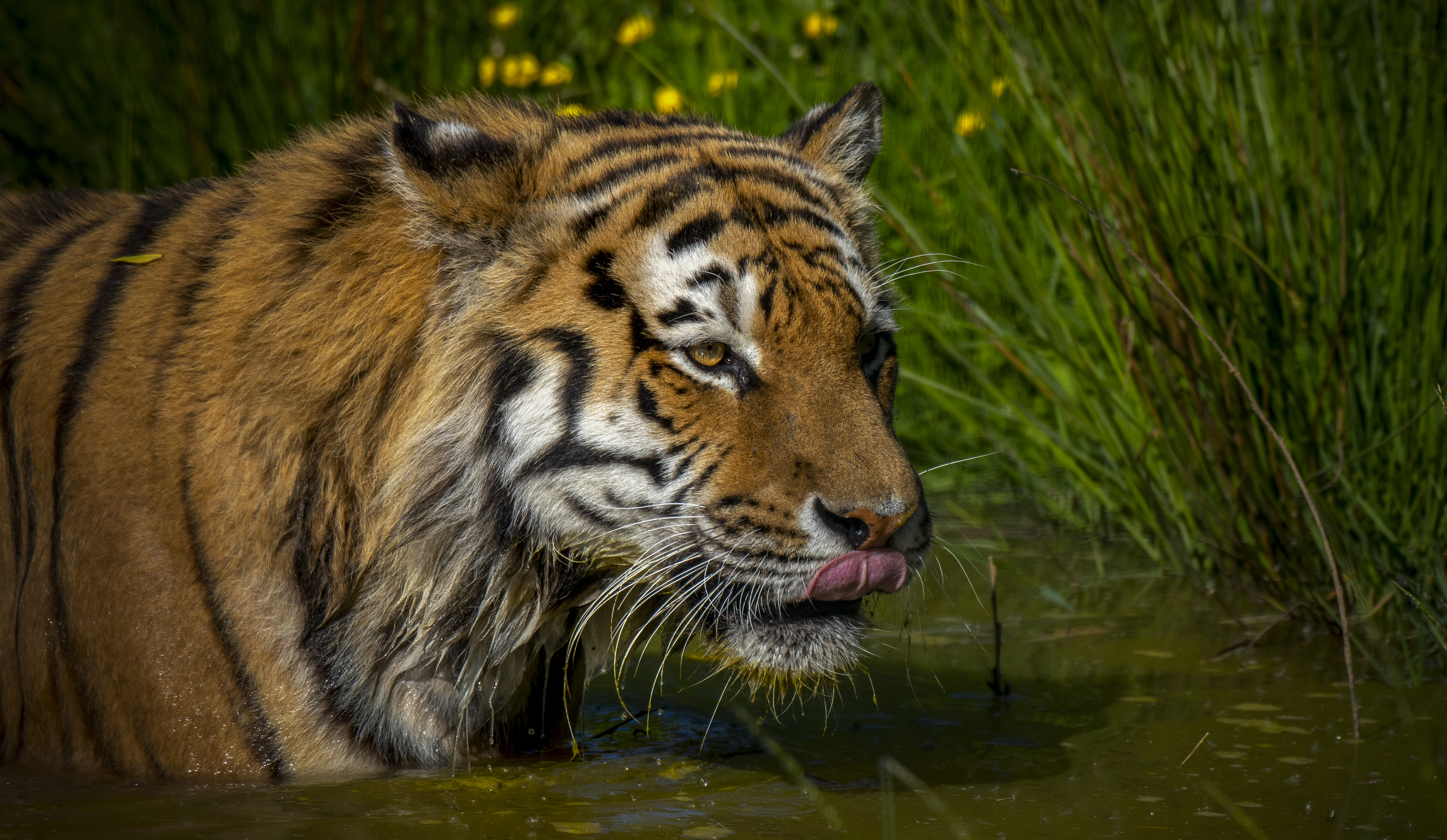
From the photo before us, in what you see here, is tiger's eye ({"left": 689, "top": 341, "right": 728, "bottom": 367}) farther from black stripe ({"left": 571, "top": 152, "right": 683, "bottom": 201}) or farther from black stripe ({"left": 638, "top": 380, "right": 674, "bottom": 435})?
black stripe ({"left": 571, "top": 152, "right": 683, "bottom": 201})

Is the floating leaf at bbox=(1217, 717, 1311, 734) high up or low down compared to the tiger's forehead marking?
down

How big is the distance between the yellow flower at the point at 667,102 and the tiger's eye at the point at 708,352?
262 cm

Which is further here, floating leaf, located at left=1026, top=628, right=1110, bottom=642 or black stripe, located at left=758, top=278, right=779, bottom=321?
floating leaf, located at left=1026, top=628, right=1110, bottom=642

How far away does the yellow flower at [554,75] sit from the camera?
5.88 m

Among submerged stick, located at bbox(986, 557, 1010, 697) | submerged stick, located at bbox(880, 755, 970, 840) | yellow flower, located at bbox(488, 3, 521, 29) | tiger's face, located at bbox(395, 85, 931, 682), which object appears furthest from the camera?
yellow flower, located at bbox(488, 3, 521, 29)

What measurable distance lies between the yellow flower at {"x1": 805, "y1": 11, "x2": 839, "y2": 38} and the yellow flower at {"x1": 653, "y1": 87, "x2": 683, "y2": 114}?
30.5 inches

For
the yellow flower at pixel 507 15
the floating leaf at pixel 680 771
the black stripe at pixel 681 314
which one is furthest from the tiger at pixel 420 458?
the yellow flower at pixel 507 15

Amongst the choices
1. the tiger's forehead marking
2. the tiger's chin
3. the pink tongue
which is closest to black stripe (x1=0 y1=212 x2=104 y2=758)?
the tiger's forehead marking

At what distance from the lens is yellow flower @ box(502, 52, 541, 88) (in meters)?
5.82

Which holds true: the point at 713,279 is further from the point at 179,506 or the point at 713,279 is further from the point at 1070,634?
the point at 1070,634

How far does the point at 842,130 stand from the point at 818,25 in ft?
9.67

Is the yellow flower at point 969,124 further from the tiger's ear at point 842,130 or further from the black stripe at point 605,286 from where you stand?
the black stripe at point 605,286

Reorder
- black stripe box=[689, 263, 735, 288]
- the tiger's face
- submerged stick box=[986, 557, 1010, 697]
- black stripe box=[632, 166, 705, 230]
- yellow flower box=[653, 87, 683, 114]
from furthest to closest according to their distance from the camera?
yellow flower box=[653, 87, 683, 114], submerged stick box=[986, 557, 1010, 697], black stripe box=[632, 166, 705, 230], black stripe box=[689, 263, 735, 288], the tiger's face

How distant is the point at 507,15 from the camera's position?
6.08 m
